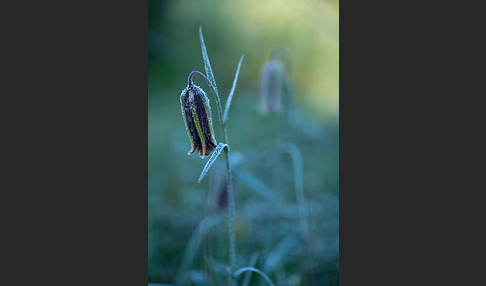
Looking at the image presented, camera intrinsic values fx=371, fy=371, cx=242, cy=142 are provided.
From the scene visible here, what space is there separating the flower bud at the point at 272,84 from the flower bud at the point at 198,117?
48.3 inches

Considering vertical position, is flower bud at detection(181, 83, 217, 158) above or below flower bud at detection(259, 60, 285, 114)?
below

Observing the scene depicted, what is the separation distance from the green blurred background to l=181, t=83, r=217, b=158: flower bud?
0.60 m

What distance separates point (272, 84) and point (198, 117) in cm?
127

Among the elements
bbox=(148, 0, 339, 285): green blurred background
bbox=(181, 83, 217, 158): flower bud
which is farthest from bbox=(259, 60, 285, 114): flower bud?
bbox=(181, 83, 217, 158): flower bud

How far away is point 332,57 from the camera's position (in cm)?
340

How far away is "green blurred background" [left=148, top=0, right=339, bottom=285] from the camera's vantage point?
2316mm

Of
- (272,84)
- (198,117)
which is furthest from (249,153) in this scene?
(198,117)

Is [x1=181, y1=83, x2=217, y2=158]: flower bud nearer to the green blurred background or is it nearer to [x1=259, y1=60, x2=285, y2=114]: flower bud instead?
the green blurred background

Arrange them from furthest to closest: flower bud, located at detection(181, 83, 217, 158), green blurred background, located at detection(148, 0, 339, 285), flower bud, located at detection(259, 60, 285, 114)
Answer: flower bud, located at detection(259, 60, 285, 114)
green blurred background, located at detection(148, 0, 339, 285)
flower bud, located at detection(181, 83, 217, 158)

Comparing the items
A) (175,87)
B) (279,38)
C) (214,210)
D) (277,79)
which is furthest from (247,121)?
(214,210)

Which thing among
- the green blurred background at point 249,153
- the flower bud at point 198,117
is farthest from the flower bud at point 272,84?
the flower bud at point 198,117

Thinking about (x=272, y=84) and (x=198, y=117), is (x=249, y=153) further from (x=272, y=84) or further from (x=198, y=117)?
(x=198, y=117)

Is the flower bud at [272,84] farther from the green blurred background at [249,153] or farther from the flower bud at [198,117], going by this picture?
the flower bud at [198,117]

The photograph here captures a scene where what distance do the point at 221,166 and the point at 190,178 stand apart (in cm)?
111
